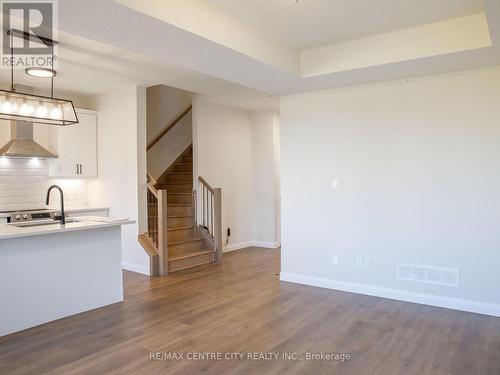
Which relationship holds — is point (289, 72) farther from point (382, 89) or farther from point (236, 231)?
point (236, 231)

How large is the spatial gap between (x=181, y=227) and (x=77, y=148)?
6.56 feet

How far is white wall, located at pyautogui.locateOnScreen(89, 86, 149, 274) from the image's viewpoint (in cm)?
529

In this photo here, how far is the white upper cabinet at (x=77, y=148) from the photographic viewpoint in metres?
5.35

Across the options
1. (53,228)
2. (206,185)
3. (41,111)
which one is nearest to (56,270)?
(53,228)

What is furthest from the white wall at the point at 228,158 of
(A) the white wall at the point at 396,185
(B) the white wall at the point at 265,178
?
(A) the white wall at the point at 396,185

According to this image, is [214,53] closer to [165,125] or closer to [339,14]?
[339,14]

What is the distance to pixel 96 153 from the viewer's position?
5.77 metres

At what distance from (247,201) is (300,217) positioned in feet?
8.34

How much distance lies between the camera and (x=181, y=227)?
243 inches

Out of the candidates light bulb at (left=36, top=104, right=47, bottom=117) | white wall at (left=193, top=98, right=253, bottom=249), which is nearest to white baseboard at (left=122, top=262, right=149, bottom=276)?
white wall at (left=193, top=98, right=253, bottom=249)

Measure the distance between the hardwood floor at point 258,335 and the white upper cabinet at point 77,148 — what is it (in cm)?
216

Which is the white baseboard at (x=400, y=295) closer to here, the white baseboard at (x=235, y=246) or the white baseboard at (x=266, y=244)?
the white baseboard at (x=235, y=246)

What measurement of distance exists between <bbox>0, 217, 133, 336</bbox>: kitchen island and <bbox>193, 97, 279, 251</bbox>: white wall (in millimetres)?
2763

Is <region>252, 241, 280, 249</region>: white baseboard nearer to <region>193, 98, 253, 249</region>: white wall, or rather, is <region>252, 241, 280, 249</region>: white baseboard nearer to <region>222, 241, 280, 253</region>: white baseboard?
<region>222, 241, 280, 253</region>: white baseboard
